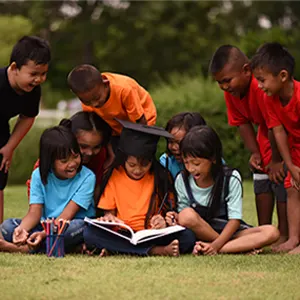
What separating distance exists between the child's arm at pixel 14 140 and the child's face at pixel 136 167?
121 cm

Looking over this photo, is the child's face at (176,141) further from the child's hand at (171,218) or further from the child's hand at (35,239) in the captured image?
the child's hand at (35,239)

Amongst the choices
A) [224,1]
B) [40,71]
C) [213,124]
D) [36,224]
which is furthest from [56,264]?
[224,1]

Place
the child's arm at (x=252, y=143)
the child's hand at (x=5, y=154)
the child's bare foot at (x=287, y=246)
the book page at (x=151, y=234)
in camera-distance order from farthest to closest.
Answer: the child's hand at (x=5, y=154) < the child's arm at (x=252, y=143) < the child's bare foot at (x=287, y=246) < the book page at (x=151, y=234)

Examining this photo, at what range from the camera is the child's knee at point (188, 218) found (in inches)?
227

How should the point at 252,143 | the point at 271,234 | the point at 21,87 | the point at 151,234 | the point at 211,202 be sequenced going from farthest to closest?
the point at 252,143, the point at 21,87, the point at 211,202, the point at 271,234, the point at 151,234

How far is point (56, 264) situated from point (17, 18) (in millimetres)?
33321

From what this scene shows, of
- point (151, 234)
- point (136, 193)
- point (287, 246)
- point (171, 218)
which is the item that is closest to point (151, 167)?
point (136, 193)

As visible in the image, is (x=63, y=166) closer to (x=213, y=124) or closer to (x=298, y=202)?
(x=298, y=202)

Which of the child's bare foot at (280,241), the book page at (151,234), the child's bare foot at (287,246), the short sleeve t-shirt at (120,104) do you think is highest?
the short sleeve t-shirt at (120,104)

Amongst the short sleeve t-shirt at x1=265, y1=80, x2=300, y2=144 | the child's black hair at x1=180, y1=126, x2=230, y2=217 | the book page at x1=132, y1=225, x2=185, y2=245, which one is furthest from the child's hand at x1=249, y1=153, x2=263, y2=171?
the book page at x1=132, y1=225, x2=185, y2=245

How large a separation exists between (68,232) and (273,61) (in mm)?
1901

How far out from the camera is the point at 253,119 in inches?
262

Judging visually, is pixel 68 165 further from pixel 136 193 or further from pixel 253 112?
pixel 253 112

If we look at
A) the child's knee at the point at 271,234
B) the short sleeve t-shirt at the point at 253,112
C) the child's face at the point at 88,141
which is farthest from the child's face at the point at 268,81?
the child's face at the point at 88,141
